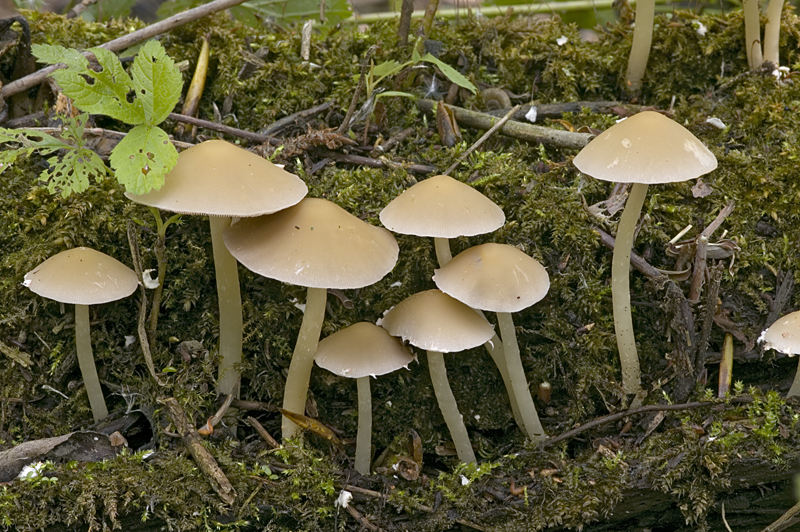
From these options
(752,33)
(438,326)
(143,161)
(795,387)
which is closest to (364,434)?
(438,326)

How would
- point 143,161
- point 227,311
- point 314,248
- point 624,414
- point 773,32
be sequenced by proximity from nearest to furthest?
point 143,161 → point 314,248 → point 624,414 → point 227,311 → point 773,32

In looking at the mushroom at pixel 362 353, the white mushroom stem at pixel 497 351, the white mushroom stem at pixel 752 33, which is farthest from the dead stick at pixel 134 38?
the white mushroom stem at pixel 752 33

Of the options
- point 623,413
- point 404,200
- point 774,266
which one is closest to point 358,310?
point 404,200

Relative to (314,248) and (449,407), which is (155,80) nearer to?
(314,248)

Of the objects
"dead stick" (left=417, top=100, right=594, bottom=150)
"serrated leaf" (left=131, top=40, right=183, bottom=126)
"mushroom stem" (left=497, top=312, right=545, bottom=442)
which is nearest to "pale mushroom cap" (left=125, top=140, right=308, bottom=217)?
"serrated leaf" (left=131, top=40, right=183, bottom=126)

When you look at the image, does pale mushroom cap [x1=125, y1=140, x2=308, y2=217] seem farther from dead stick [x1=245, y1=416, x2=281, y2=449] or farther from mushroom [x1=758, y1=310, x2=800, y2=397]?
mushroom [x1=758, y1=310, x2=800, y2=397]

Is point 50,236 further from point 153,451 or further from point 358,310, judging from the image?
point 358,310

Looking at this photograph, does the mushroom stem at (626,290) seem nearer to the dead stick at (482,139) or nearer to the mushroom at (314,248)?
the dead stick at (482,139)
